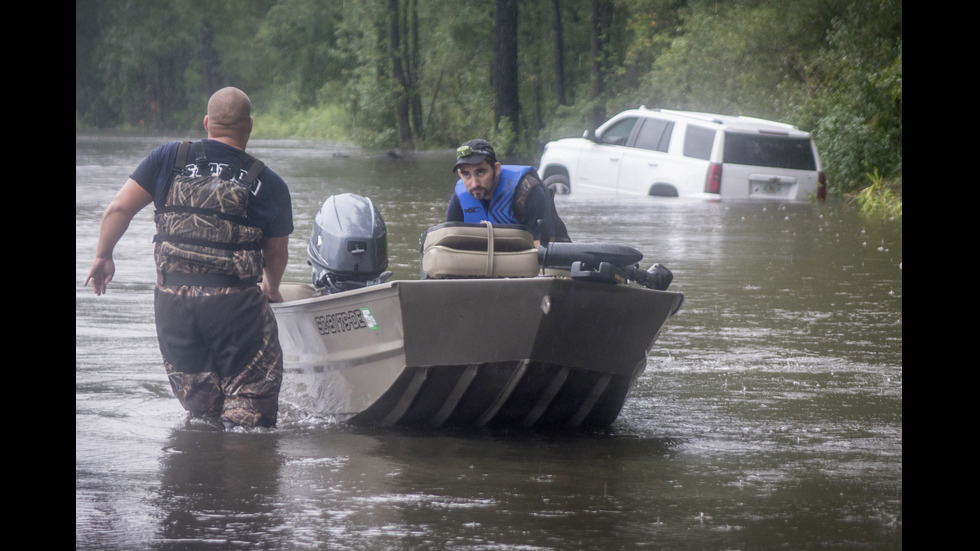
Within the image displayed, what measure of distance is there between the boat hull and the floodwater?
0.14 m

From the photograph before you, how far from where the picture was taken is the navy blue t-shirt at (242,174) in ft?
19.6

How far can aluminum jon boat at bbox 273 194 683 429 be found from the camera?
6.04 m

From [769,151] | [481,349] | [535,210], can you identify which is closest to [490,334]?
[481,349]

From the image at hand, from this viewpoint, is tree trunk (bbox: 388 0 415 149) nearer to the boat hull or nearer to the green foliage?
the green foliage

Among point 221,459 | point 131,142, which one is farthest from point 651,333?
point 131,142

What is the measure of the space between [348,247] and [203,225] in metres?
1.18

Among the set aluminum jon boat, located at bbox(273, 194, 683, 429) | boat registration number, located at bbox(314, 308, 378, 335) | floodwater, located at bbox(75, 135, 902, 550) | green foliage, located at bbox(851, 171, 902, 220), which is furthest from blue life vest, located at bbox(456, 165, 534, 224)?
green foliage, located at bbox(851, 171, 902, 220)

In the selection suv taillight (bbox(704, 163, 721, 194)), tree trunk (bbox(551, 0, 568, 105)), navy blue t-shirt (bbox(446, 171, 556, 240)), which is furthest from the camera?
tree trunk (bbox(551, 0, 568, 105))

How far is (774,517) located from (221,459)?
2.41 m

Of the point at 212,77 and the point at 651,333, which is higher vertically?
the point at 212,77

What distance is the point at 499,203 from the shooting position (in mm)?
7031
